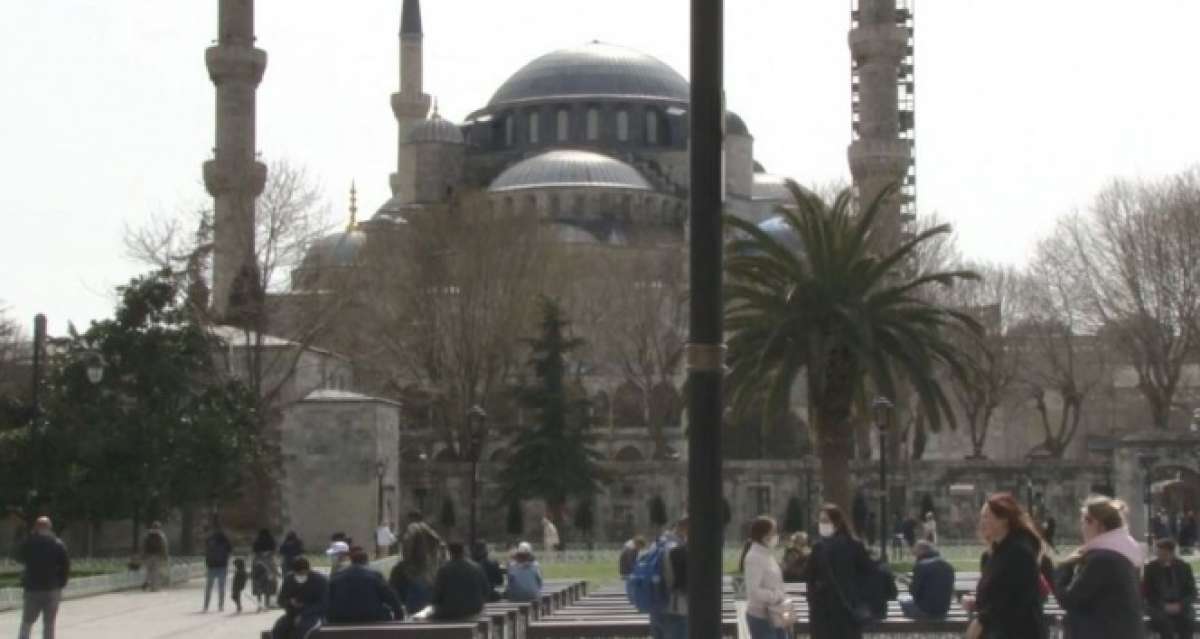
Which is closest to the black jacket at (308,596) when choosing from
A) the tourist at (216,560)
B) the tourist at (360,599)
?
the tourist at (360,599)

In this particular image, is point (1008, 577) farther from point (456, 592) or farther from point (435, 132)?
point (435, 132)

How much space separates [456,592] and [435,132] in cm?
7944

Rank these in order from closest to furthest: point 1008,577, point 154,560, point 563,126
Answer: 1. point 1008,577
2. point 154,560
3. point 563,126

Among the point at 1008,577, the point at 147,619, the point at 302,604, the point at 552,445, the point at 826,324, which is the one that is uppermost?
the point at 826,324

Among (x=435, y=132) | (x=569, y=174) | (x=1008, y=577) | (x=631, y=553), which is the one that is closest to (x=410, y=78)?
(x=435, y=132)

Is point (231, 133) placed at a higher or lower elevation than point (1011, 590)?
higher

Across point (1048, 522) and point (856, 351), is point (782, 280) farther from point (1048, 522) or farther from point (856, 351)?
point (1048, 522)

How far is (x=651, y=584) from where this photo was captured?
13859 millimetres

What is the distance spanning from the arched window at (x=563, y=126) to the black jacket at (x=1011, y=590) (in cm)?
9322

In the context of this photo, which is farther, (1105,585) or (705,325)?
(1105,585)

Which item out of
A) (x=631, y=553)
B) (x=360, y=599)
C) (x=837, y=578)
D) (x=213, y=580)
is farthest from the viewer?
(x=213, y=580)

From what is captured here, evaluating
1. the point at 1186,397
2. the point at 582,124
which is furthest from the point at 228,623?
the point at 582,124

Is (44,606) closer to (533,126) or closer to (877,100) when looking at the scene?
(877,100)

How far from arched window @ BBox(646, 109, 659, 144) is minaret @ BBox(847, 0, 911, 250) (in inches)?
1383
